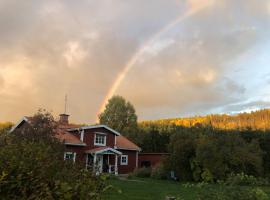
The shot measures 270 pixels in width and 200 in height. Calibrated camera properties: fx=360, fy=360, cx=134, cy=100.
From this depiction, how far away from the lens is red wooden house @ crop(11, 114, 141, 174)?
34.0 meters

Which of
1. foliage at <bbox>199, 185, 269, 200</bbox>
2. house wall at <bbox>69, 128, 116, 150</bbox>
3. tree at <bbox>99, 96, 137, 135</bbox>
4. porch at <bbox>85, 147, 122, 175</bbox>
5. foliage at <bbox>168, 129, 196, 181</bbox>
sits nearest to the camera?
foliage at <bbox>199, 185, 269, 200</bbox>

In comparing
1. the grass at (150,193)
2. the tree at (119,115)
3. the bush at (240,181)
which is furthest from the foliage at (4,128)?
the tree at (119,115)

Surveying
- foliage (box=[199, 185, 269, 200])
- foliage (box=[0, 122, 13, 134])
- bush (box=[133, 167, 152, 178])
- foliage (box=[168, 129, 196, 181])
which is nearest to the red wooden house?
bush (box=[133, 167, 152, 178])

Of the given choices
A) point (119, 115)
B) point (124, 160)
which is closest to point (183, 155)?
point (124, 160)

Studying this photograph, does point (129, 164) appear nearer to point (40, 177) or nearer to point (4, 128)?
point (4, 128)

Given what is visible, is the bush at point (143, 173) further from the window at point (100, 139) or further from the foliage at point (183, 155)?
the window at point (100, 139)

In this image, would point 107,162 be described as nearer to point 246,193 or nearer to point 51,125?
point 51,125

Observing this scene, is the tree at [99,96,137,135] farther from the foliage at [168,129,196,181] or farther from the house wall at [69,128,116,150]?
the foliage at [168,129,196,181]

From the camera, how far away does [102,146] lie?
36.1 m

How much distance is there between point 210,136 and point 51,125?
11890 millimetres

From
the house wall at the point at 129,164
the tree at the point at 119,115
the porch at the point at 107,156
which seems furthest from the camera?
the tree at the point at 119,115

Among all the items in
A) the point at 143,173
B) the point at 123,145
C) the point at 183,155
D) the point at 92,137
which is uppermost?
the point at 92,137

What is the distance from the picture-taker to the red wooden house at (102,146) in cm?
3397

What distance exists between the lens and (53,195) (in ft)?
11.3
